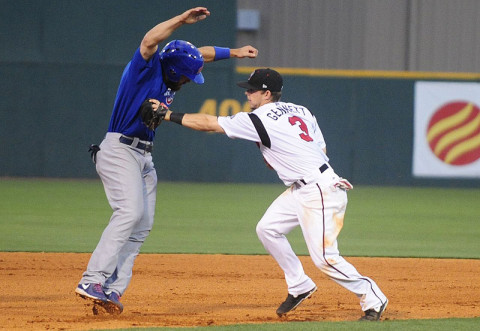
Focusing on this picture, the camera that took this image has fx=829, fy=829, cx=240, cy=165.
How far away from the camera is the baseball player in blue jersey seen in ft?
17.3

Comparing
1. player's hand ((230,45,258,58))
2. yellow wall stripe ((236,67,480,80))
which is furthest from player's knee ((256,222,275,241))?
yellow wall stripe ((236,67,480,80))

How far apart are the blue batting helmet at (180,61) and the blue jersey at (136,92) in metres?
0.06

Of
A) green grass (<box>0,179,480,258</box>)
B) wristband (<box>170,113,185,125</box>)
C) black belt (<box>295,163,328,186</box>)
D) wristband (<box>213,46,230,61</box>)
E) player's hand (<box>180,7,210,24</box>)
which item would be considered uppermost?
player's hand (<box>180,7,210,24</box>)

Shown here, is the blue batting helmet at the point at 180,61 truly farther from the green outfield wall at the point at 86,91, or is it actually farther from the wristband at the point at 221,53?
the green outfield wall at the point at 86,91

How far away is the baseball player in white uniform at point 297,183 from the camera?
17.2 ft

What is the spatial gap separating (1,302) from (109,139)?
151cm

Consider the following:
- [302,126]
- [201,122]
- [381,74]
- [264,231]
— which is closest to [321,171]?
[302,126]

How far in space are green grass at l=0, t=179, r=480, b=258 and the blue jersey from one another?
11.6ft

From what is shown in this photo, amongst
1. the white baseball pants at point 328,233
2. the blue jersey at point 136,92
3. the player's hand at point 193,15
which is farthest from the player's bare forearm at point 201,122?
the white baseball pants at point 328,233

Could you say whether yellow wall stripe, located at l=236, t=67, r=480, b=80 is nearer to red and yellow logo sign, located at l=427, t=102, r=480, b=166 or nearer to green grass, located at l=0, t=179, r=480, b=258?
red and yellow logo sign, located at l=427, t=102, r=480, b=166

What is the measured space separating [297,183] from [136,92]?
120cm

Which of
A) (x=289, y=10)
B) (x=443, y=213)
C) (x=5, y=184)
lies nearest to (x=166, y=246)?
(x=443, y=213)

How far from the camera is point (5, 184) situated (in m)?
15.4

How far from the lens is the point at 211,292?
6.63 m
